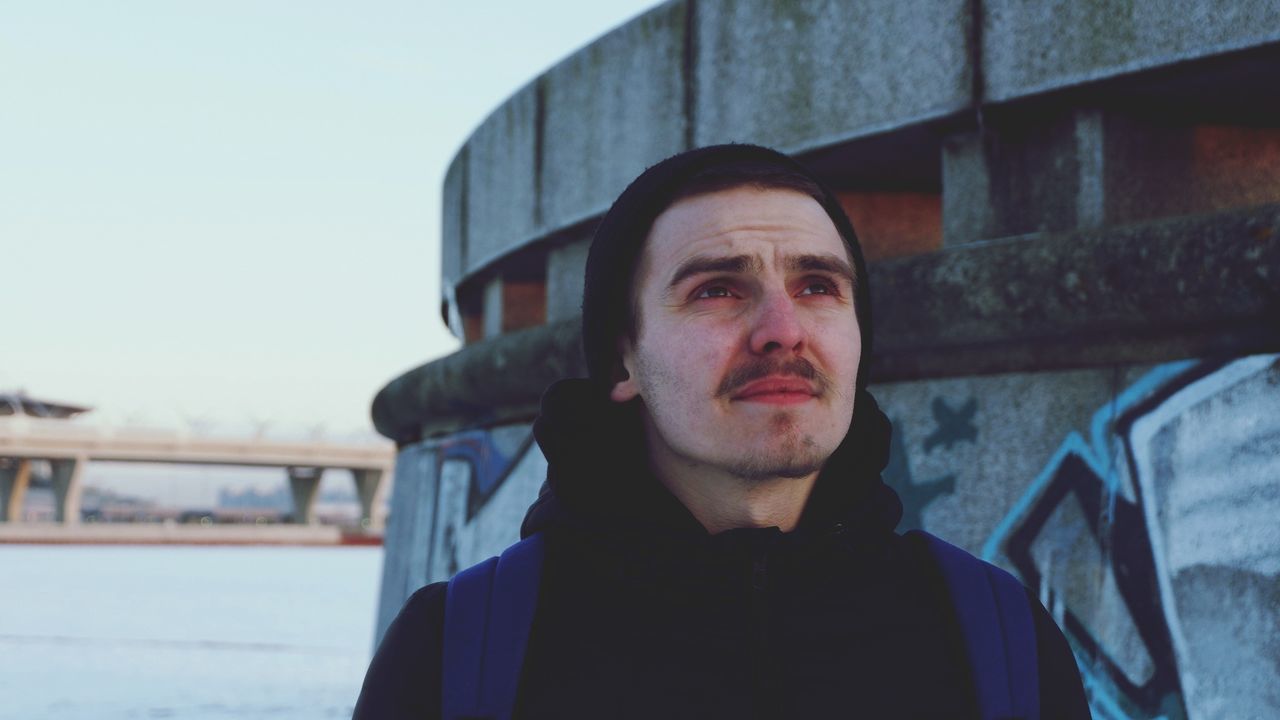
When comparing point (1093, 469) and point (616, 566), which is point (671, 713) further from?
point (1093, 469)

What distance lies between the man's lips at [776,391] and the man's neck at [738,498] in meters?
0.13

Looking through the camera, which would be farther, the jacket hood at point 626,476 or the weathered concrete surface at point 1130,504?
the weathered concrete surface at point 1130,504

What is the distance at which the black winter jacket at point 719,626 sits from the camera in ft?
5.72

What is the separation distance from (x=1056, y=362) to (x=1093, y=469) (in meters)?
0.33

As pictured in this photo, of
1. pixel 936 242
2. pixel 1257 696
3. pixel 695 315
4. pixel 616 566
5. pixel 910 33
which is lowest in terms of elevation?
pixel 1257 696

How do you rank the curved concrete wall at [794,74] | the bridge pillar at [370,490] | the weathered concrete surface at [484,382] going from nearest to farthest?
the curved concrete wall at [794,74], the weathered concrete surface at [484,382], the bridge pillar at [370,490]

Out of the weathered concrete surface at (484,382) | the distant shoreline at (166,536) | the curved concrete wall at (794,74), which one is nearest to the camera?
the curved concrete wall at (794,74)

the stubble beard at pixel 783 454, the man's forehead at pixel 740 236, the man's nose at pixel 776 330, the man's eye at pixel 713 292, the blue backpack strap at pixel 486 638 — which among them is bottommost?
the blue backpack strap at pixel 486 638

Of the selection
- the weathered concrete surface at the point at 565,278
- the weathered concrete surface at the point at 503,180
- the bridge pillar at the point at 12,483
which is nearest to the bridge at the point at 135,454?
the bridge pillar at the point at 12,483

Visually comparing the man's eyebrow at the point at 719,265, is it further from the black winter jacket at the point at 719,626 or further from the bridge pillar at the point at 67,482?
the bridge pillar at the point at 67,482

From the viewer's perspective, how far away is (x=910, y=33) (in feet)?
12.8

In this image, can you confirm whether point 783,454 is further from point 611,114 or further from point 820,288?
point 611,114

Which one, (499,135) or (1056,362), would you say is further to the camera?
(499,135)

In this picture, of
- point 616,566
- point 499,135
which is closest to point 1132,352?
point 616,566
